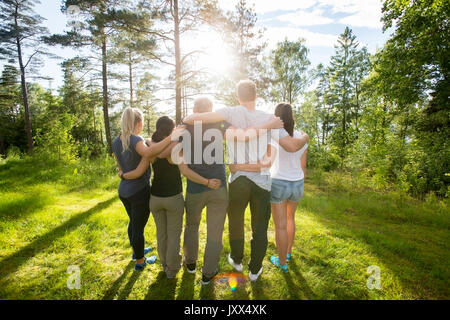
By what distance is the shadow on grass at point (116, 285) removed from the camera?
7.46 ft

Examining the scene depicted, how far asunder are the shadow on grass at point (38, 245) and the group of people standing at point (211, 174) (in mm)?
1964

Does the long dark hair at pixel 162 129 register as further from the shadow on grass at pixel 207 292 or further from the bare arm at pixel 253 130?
the shadow on grass at pixel 207 292

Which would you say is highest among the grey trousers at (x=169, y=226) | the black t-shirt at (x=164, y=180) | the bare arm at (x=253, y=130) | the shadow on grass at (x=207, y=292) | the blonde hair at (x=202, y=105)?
the blonde hair at (x=202, y=105)

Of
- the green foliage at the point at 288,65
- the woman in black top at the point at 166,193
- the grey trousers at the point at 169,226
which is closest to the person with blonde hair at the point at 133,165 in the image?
the woman in black top at the point at 166,193

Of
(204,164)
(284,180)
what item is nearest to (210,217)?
(204,164)

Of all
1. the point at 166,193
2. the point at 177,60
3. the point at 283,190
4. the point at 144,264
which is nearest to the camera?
the point at 166,193

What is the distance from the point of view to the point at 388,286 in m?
2.45

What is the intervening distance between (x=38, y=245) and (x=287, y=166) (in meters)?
4.46

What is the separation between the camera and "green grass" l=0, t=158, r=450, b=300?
2.36 m

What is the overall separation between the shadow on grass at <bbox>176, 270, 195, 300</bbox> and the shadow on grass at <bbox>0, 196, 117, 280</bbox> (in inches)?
97.3

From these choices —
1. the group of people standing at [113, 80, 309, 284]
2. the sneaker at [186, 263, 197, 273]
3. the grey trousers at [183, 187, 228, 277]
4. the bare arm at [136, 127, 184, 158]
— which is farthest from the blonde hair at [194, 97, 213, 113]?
the sneaker at [186, 263, 197, 273]

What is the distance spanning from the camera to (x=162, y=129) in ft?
7.50

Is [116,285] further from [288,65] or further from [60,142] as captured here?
[288,65]

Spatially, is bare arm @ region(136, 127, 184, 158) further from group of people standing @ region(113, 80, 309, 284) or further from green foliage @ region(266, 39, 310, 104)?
green foliage @ region(266, 39, 310, 104)
